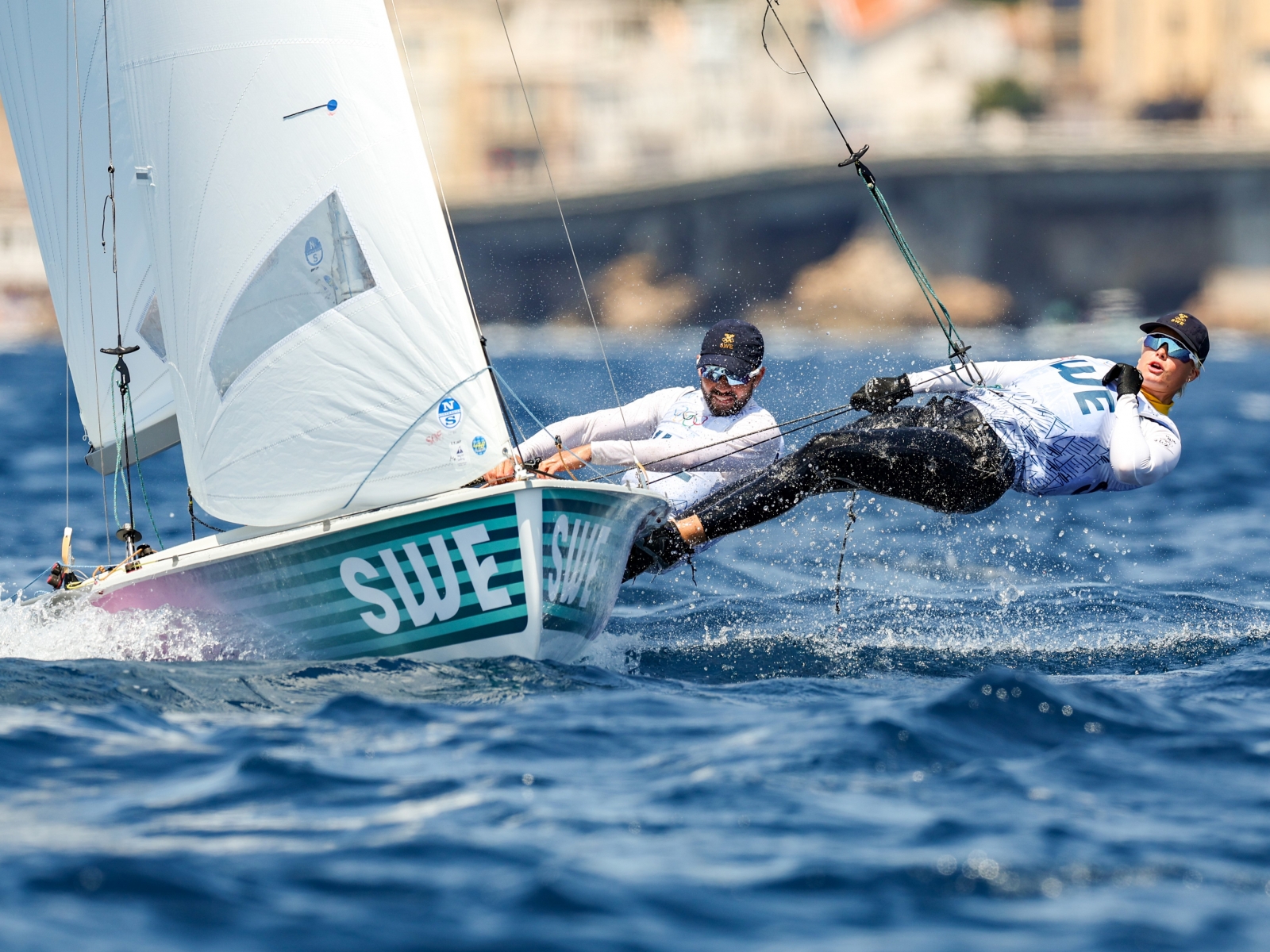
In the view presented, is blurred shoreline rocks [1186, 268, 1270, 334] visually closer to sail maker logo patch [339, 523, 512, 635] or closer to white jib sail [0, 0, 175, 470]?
white jib sail [0, 0, 175, 470]

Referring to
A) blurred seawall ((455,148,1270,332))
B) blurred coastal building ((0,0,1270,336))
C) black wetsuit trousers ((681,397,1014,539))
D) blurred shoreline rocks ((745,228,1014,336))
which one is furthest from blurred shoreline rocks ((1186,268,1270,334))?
black wetsuit trousers ((681,397,1014,539))

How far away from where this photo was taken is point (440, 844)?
415cm

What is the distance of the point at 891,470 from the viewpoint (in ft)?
21.6

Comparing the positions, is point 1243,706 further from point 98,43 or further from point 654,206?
point 654,206

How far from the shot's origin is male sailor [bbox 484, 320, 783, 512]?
6.98m

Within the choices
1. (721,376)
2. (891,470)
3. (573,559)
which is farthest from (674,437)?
(573,559)

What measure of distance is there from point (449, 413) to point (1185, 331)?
3012 mm

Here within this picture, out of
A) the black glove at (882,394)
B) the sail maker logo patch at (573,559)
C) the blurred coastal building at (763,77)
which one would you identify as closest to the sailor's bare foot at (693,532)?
the sail maker logo patch at (573,559)

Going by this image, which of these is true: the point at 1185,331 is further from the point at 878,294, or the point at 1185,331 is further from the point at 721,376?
the point at 878,294

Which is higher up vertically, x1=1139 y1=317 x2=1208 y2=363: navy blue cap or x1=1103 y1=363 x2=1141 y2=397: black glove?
x1=1139 y1=317 x2=1208 y2=363: navy blue cap

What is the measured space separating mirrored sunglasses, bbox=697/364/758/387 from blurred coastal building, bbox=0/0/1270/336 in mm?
46262

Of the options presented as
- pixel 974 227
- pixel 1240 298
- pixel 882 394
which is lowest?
pixel 882 394

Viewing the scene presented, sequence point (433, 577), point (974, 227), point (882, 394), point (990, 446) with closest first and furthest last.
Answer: point (433, 577) < point (990, 446) < point (882, 394) < point (974, 227)

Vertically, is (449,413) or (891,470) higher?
(449,413)
